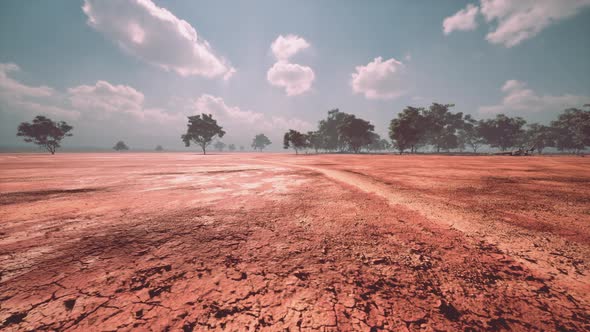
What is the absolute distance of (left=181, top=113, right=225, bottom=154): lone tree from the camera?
7294 centimetres

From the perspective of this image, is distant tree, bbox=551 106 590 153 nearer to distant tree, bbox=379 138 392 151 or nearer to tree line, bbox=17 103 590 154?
tree line, bbox=17 103 590 154

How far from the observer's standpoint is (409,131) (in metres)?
49.3

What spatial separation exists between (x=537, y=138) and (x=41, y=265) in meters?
109

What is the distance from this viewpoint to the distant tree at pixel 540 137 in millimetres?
65869

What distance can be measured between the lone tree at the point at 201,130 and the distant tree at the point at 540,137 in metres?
111

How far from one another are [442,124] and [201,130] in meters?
83.2

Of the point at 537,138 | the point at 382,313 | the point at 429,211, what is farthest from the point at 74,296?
the point at 537,138

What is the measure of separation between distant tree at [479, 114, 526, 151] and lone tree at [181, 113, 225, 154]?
97124 mm

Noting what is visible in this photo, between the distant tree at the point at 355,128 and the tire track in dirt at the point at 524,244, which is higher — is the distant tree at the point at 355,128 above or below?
above

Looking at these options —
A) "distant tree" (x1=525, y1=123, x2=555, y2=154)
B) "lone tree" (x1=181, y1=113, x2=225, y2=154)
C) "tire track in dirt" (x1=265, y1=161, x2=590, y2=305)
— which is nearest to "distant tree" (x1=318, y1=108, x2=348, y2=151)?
"lone tree" (x1=181, y1=113, x2=225, y2=154)

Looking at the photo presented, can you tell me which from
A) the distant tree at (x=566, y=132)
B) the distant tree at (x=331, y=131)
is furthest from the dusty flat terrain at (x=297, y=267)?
the distant tree at (x=566, y=132)

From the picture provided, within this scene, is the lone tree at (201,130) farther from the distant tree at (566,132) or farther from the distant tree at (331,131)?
the distant tree at (566,132)

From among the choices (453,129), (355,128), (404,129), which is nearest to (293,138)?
(355,128)

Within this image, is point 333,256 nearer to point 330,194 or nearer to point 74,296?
point 74,296
